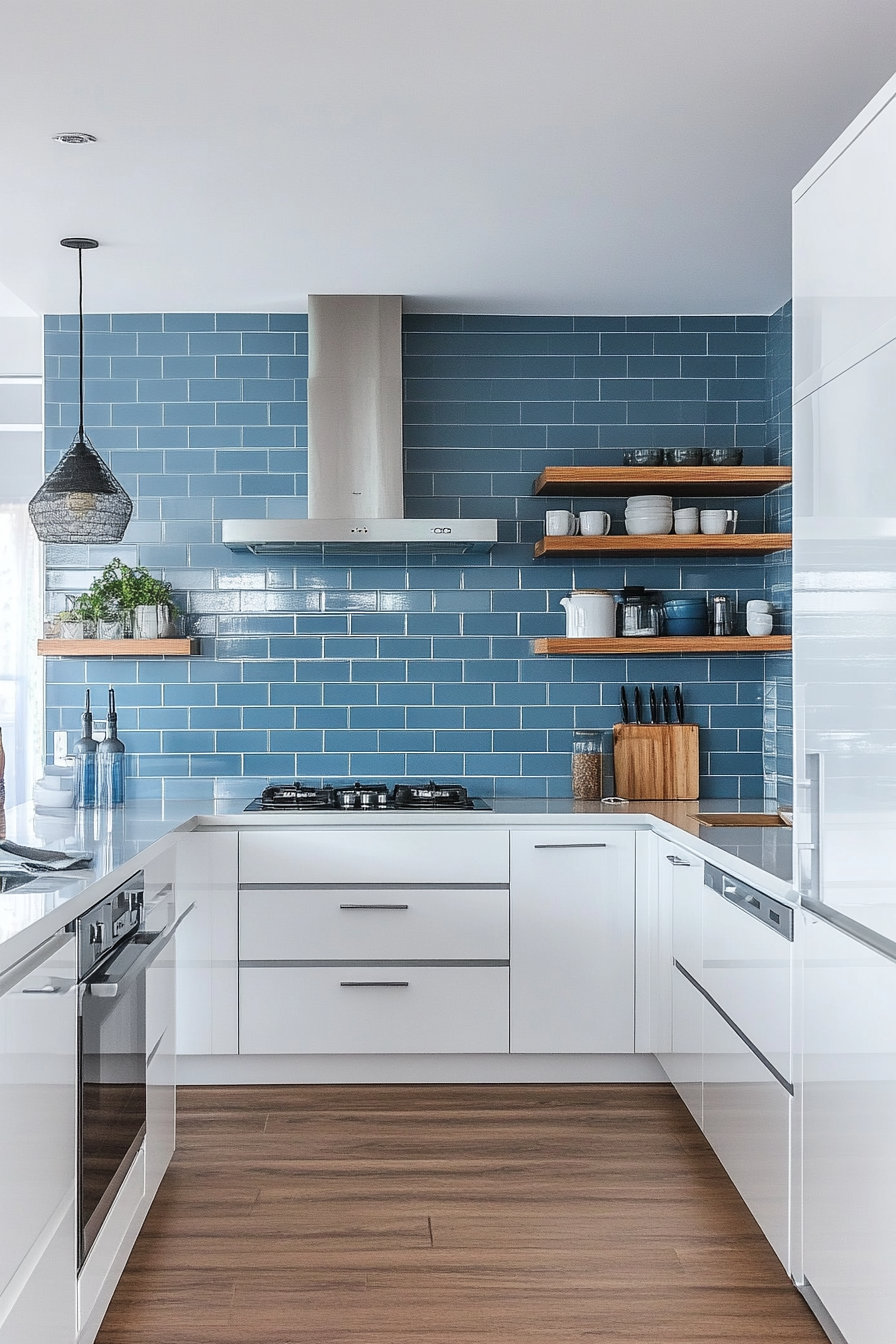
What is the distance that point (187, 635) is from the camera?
434 cm

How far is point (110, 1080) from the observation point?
7.50ft

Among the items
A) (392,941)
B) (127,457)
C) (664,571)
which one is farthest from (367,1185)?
(127,457)

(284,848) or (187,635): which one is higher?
(187,635)

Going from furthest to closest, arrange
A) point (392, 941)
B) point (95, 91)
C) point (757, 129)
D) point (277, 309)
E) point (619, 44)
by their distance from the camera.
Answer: point (277, 309)
point (392, 941)
point (757, 129)
point (95, 91)
point (619, 44)

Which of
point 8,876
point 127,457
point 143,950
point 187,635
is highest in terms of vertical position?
point 127,457

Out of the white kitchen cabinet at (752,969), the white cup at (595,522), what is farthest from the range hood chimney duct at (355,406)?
the white kitchen cabinet at (752,969)

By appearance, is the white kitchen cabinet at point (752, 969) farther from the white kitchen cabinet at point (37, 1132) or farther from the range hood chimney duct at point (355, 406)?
the range hood chimney duct at point (355, 406)

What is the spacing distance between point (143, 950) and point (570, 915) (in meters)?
1.63

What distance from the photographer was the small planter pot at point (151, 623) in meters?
4.15

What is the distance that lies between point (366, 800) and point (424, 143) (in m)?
2.09

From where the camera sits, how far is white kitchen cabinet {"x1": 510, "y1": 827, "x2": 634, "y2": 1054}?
378cm

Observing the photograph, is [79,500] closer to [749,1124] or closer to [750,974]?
[750,974]

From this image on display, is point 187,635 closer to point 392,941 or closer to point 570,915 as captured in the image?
point 392,941

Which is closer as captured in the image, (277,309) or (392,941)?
(392,941)
